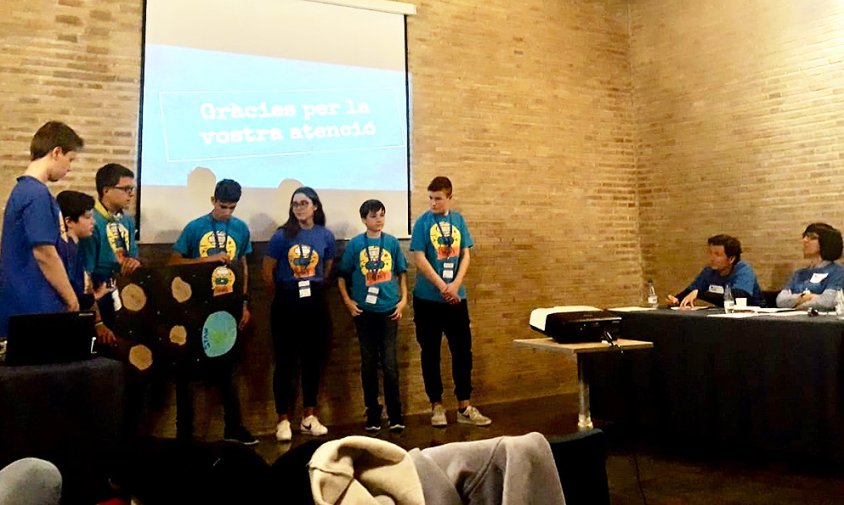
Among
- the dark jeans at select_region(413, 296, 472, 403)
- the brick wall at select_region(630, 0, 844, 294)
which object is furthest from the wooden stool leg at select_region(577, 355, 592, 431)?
the brick wall at select_region(630, 0, 844, 294)

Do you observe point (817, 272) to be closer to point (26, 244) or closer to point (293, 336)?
point (293, 336)

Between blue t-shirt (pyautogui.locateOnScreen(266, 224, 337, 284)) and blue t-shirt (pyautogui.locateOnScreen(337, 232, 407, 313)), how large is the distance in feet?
0.65

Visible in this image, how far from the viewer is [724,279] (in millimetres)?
5258

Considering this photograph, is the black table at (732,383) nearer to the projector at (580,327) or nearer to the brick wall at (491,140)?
the projector at (580,327)

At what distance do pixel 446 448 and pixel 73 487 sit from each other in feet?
7.00

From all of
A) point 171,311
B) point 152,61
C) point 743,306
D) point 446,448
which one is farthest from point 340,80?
point 446,448

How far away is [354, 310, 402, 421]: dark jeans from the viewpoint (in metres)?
4.97

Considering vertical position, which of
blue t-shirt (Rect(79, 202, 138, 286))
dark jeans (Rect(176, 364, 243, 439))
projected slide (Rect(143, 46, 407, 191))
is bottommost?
dark jeans (Rect(176, 364, 243, 439))

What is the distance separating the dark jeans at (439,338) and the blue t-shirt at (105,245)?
205 centimetres

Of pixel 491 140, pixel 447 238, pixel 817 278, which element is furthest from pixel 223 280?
pixel 817 278

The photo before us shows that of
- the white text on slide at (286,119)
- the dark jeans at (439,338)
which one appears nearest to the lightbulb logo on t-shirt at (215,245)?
the white text on slide at (286,119)

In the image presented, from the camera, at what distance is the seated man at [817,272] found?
513 centimetres

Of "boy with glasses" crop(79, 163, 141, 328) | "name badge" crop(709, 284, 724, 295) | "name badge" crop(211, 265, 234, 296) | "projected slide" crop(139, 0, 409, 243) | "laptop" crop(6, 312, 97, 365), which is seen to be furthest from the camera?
"name badge" crop(709, 284, 724, 295)

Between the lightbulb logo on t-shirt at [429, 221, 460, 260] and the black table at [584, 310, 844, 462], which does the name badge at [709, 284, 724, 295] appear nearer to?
the black table at [584, 310, 844, 462]
